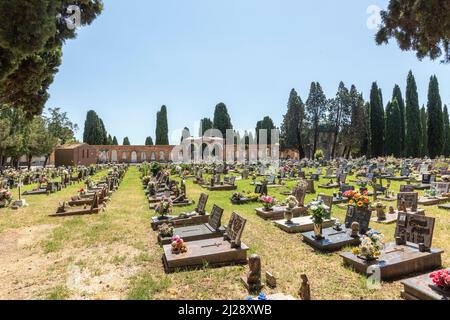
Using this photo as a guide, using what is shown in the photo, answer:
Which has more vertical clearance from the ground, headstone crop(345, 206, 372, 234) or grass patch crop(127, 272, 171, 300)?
headstone crop(345, 206, 372, 234)

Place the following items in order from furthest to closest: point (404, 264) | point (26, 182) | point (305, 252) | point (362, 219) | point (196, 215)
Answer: point (26, 182) → point (196, 215) → point (362, 219) → point (305, 252) → point (404, 264)

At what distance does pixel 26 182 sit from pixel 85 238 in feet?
78.1

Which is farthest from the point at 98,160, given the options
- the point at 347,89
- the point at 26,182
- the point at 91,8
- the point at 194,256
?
the point at 194,256

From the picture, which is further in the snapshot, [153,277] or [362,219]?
[362,219]

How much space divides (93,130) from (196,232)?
261 ft

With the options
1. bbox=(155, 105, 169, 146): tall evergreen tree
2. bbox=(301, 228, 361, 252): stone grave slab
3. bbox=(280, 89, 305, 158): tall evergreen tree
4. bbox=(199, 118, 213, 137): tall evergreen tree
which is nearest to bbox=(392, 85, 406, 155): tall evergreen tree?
bbox=(280, 89, 305, 158): tall evergreen tree

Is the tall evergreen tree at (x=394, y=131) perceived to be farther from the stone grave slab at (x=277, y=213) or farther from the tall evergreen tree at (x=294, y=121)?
the stone grave slab at (x=277, y=213)

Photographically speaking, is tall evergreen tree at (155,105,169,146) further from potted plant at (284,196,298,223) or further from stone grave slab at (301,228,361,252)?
stone grave slab at (301,228,361,252)

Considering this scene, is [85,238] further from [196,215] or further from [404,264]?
[404,264]

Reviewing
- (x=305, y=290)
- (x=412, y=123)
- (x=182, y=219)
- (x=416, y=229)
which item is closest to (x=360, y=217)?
(x=416, y=229)

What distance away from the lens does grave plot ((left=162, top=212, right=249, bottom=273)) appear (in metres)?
7.04

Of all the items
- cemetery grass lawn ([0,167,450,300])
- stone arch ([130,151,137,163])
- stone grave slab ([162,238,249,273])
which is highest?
stone arch ([130,151,137,163])

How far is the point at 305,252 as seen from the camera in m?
8.16

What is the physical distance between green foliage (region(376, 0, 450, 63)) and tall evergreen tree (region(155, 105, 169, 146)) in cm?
7659
